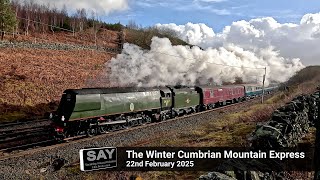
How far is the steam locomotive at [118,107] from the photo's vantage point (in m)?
19.8

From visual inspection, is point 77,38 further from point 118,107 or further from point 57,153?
point 57,153

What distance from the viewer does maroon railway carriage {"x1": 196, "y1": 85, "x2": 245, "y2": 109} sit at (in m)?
34.5

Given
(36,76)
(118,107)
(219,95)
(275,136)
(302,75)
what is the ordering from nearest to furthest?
(275,136)
(118,107)
(219,95)
(36,76)
(302,75)

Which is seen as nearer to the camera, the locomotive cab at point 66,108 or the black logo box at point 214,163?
the black logo box at point 214,163

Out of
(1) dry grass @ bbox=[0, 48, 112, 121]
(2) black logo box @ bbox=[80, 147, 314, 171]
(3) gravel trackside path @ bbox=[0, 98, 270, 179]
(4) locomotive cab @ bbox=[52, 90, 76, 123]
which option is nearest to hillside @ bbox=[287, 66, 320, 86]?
(1) dry grass @ bbox=[0, 48, 112, 121]

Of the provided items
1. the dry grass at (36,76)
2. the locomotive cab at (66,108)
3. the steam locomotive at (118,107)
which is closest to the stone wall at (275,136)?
the steam locomotive at (118,107)

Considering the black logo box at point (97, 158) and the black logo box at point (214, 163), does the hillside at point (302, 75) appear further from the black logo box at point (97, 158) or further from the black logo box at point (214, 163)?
the black logo box at point (97, 158)

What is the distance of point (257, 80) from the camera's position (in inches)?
2559

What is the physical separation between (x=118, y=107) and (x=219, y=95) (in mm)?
19166

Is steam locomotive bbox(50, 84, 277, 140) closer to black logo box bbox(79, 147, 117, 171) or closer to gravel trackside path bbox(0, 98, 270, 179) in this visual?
gravel trackside path bbox(0, 98, 270, 179)

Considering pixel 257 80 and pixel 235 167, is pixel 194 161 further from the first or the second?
pixel 257 80

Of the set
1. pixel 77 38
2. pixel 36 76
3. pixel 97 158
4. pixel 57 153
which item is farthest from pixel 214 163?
pixel 77 38

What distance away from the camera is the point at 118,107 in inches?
883

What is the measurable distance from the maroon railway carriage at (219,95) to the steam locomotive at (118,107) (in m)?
0.11
